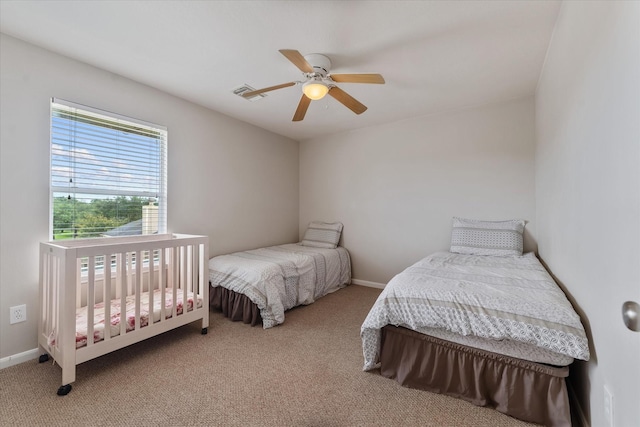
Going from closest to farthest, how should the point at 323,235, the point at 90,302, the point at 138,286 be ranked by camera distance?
the point at 90,302 → the point at 138,286 → the point at 323,235

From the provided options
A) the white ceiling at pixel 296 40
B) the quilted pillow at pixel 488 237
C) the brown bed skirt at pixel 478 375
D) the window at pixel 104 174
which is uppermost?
the white ceiling at pixel 296 40

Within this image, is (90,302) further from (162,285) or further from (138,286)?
(162,285)

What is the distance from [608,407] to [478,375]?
0.55 m

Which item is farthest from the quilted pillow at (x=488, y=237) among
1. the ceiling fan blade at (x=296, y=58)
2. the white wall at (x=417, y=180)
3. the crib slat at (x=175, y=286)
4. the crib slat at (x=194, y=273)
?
the crib slat at (x=175, y=286)

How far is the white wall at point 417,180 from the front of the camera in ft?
9.68

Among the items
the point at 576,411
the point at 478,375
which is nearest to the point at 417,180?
the point at 478,375

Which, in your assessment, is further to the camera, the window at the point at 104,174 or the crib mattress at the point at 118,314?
the window at the point at 104,174

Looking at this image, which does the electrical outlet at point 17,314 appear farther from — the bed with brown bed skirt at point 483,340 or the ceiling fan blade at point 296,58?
the ceiling fan blade at point 296,58

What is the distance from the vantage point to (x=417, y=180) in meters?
3.51

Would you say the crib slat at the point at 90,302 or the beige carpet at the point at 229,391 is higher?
the crib slat at the point at 90,302

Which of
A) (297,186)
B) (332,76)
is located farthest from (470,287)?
(297,186)

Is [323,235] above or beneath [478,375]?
above

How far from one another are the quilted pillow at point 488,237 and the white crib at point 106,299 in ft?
8.95

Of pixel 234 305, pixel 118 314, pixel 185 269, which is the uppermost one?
pixel 185 269
